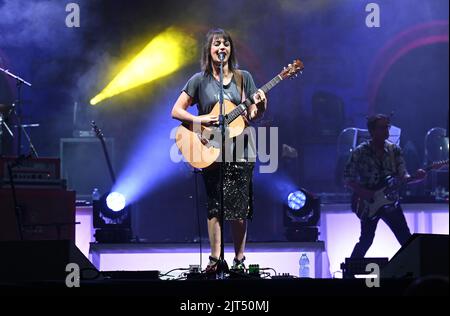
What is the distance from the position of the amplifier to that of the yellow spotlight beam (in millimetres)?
4216

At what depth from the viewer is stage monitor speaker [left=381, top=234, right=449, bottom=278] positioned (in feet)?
14.6

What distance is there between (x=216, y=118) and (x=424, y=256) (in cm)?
255

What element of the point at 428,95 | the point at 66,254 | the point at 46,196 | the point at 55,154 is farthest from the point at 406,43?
the point at 66,254

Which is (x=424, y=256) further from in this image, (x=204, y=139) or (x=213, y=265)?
(x=204, y=139)

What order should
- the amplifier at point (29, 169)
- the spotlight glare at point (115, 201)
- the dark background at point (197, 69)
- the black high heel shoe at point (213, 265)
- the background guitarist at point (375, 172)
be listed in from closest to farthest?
1. the black high heel shoe at point (213, 265)
2. the amplifier at point (29, 169)
3. the background guitarist at point (375, 172)
4. the spotlight glare at point (115, 201)
5. the dark background at point (197, 69)

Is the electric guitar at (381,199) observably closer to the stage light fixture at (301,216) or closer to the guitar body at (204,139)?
the stage light fixture at (301,216)

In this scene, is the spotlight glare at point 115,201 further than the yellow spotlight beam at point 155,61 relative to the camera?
No

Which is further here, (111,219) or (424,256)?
(111,219)

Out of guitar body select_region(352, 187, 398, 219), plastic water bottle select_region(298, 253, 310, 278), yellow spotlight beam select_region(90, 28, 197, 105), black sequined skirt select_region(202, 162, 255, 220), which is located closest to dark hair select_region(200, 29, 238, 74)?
black sequined skirt select_region(202, 162, 255, 220)

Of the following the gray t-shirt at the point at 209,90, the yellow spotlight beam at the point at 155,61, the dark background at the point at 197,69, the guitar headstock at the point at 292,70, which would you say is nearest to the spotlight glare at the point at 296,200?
the dark background at the point at 197,69

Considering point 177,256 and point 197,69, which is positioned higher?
point 197,69

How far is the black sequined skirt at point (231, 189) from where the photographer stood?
691cm

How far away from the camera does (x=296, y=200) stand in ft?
32.4

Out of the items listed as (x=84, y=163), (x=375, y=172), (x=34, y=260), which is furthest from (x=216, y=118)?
(x=84, y=163)
